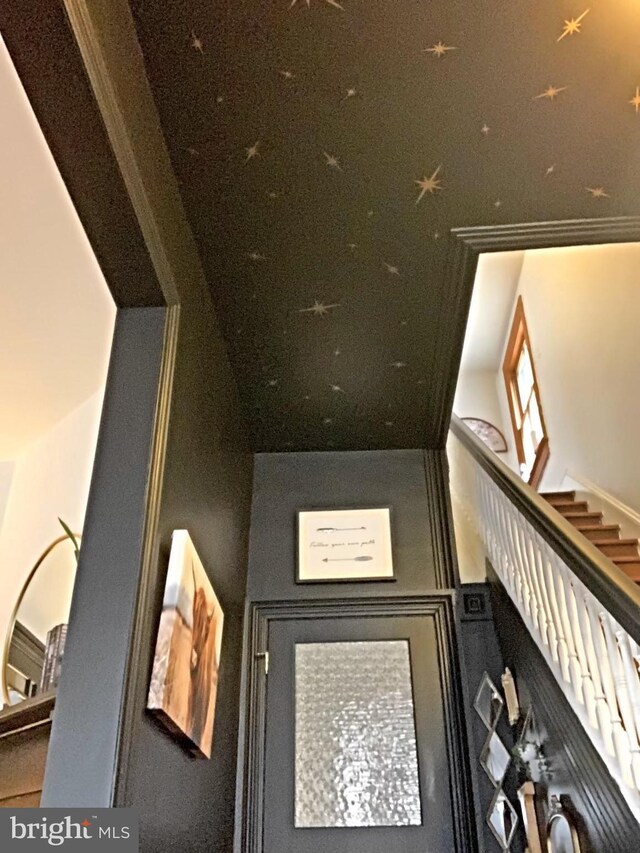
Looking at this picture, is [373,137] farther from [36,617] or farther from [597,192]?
[36,617]

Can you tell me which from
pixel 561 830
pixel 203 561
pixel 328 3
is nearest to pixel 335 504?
pixel 203 561

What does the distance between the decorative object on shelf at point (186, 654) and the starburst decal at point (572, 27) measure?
5.22ft

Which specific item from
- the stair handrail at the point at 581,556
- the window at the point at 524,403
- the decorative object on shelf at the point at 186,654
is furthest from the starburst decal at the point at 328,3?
→ the window at the point at 524,403

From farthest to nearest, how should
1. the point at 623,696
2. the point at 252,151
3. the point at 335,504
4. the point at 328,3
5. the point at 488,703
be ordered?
the point at 335,504 → the point at 488,703 → the point at 252,151 → the point at 623,696 → the point at 328,3

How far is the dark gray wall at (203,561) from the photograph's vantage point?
1668 mm

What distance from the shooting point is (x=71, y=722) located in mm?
1442

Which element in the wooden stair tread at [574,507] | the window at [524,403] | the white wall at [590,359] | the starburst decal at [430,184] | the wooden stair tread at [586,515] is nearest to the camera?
the starburst decal at [430,184]

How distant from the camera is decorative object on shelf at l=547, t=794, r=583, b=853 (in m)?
2.34

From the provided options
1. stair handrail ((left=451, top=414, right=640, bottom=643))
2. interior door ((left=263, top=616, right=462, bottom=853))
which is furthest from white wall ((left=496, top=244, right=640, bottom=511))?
interior door ((left=263, top=616, right=462, bottom=853))

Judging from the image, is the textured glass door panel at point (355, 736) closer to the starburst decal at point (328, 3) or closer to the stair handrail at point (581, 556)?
the stair handrail at point (581, 556)

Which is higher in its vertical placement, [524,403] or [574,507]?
[524,403]

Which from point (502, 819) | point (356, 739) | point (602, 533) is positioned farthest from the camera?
point (602, 533)

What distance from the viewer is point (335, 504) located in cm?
347

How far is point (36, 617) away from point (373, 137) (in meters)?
2.19
